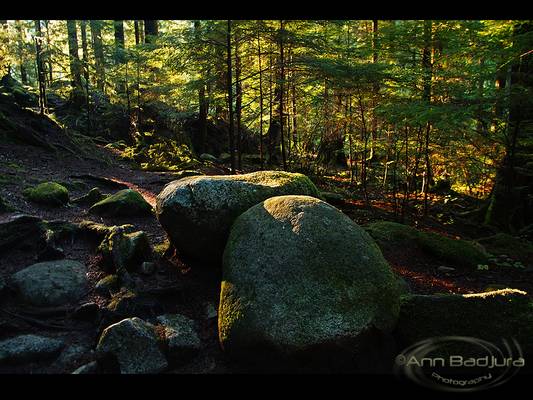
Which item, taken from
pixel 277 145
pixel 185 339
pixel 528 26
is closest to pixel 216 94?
pixel 277 145

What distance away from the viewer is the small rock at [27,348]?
4418mm

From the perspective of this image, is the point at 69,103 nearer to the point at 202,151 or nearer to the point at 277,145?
the point at 202,151

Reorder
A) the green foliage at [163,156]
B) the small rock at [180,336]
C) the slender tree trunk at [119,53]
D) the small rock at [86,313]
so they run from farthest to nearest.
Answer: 1. the slender tree trunk at [119,53]
2. the green foliage at [163,156]
3. the small rock at [86,313]
4. the small rock at [180,336]

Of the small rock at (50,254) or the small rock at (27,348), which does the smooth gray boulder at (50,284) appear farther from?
the small rock at (27,348)

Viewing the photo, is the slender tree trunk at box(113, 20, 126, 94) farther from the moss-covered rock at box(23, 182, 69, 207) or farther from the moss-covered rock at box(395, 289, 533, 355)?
the moss-covered rock at box(395, 289, 533, 355)

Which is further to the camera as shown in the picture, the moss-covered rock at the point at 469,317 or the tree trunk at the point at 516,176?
the tree trunk at the point at 516,176

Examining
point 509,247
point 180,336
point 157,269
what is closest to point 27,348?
point 180,336

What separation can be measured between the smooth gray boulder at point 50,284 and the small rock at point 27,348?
0.83 meters

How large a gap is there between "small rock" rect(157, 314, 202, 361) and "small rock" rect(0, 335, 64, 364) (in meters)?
1.37

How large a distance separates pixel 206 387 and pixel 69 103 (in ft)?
70.3

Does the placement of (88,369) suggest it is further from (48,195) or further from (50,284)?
(48,195)

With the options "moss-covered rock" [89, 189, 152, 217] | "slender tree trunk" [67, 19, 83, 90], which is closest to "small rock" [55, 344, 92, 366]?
"moss-covered rock" [89, 189, 152, 217]

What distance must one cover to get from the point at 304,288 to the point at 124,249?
3.55 meters

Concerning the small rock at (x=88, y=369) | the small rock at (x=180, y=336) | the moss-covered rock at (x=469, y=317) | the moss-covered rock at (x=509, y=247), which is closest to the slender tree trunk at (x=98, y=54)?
the small rock at (x=180, y=336)
